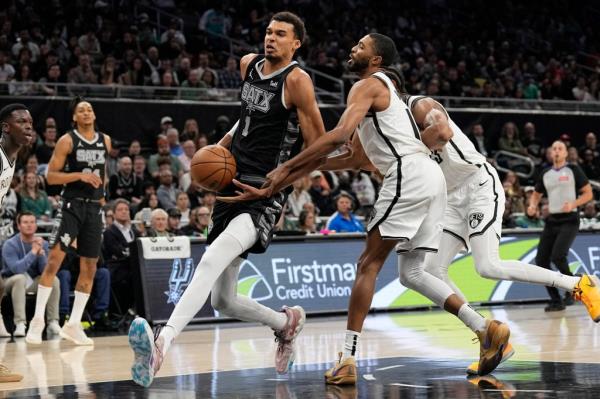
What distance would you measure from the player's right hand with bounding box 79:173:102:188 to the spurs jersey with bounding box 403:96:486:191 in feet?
12.3

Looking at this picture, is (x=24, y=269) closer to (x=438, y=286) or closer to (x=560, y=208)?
(x=438, y=286)

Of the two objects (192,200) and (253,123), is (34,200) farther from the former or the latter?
(253,123)

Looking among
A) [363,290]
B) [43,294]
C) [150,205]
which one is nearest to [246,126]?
[363,290]

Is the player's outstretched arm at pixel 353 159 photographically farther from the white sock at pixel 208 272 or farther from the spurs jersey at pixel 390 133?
the white sock at pixel 208 272

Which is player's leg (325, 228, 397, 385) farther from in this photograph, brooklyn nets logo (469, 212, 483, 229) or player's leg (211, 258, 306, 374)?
brooklyn nets logo (469, 212, 483, 229)

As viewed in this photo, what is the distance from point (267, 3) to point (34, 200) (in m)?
11.3

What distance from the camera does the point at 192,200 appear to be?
1555 cm

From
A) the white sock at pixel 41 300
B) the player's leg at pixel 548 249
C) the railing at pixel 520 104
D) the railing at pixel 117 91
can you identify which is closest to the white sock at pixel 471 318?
the white sock at pixel 41 300

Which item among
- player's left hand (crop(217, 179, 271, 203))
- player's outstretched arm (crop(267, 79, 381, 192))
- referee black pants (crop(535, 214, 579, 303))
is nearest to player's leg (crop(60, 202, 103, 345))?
player's left hand (crop(217, 179, 271, 203))

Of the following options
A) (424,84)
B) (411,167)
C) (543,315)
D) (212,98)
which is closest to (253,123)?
(411,167)

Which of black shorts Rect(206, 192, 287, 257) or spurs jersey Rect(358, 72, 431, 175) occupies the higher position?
spurs jersey Rect(358, 72, 431, 175)

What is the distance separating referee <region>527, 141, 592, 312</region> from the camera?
43.0ft

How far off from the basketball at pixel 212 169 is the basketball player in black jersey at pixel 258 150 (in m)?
0.10

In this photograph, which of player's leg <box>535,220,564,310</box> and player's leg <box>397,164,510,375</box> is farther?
player's leg <box>535,220,564,310</box>
